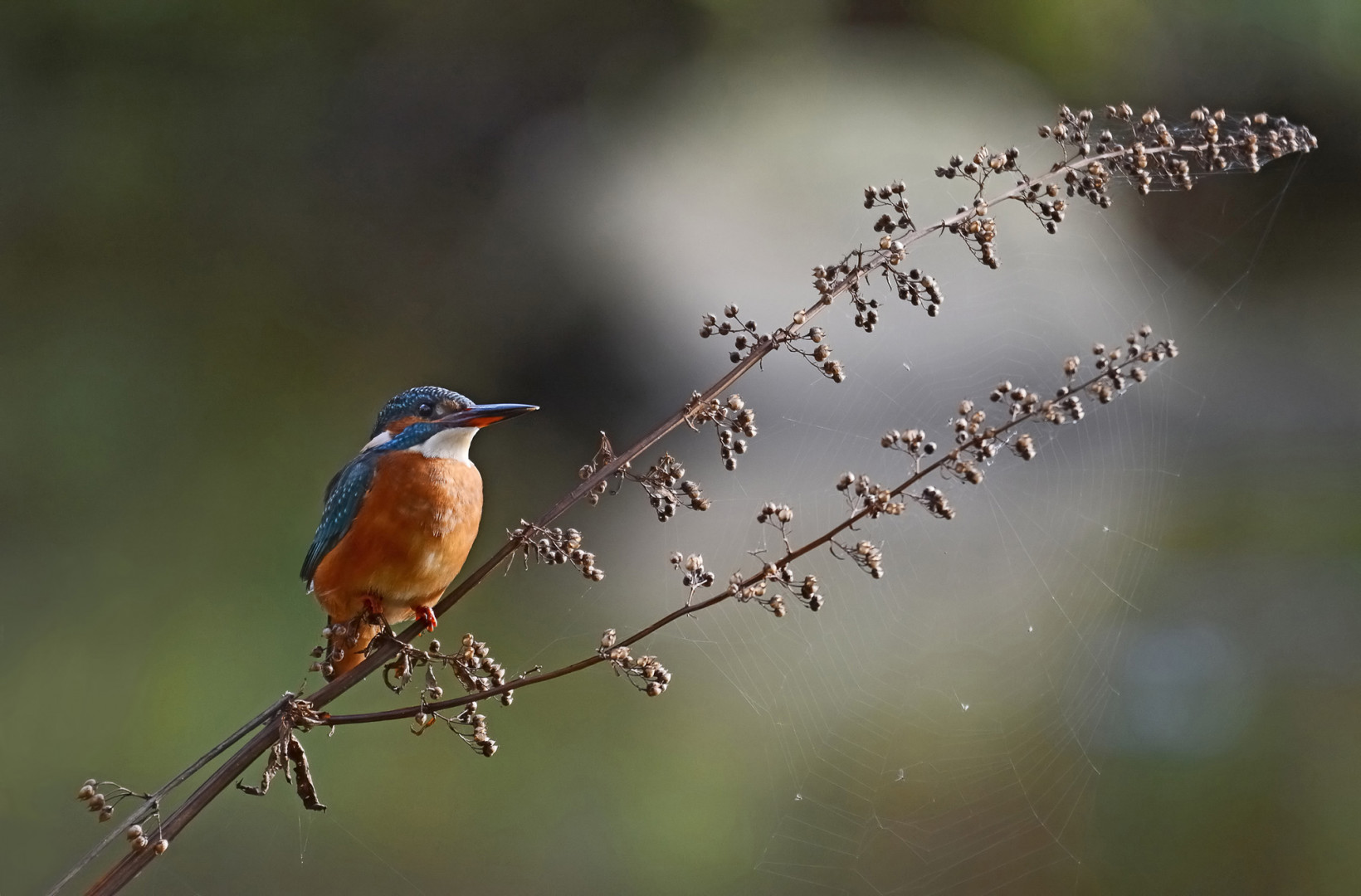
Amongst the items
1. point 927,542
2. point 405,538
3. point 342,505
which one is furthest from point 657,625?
point 927,542

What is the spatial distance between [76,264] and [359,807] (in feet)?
6.86

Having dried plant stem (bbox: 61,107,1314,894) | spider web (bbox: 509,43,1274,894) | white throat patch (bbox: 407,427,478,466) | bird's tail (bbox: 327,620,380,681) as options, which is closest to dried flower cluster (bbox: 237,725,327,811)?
dried plant stem (bbox: 61,107,1314,894)

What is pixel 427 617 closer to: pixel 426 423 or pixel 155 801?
pixel 426 423

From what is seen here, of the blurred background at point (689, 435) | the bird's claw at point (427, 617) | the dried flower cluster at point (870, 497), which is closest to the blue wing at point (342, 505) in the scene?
the bird's claw at point (427, 617)

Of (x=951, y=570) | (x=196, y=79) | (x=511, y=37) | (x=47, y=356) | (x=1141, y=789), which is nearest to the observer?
(x=1141, y=789)

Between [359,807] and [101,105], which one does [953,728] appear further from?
[101,105]

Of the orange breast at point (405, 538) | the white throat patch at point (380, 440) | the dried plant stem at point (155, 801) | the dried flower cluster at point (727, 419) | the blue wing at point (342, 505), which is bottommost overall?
the dried plant stem at point (155, 801)

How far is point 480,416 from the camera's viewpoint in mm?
1059

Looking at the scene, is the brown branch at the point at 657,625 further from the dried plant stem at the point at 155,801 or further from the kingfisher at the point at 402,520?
the kingfisher at the point at 402,520

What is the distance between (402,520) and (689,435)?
1.99 meters

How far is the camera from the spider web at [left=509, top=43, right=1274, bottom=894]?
2.75m

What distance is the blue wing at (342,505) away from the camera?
1.25 meters

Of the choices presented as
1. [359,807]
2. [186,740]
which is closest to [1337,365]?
[359,807]

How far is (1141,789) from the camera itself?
2768 mm
